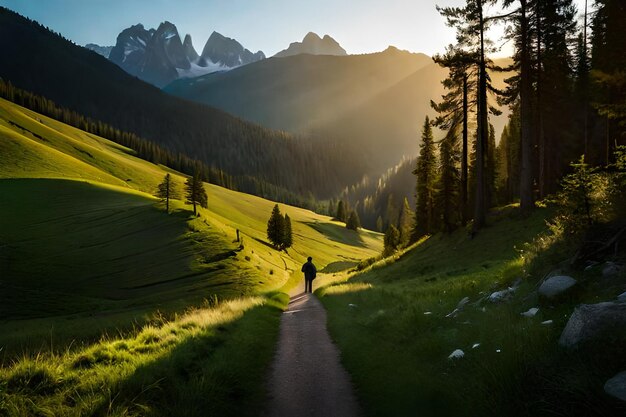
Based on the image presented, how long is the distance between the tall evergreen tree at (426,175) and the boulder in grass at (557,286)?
41006mm

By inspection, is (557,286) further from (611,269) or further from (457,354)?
(457,354)

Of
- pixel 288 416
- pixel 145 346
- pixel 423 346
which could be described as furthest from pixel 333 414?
pixel 145 346

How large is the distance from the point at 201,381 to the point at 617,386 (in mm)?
6857

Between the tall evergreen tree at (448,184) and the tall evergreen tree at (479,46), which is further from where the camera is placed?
the tall evergreen tree at (448,184)

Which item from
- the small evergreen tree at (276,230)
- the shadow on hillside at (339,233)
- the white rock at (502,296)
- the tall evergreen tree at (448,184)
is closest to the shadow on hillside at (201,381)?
the white rock at (502,296)

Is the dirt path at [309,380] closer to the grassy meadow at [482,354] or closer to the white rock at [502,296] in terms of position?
the grassy meadow at [482,354]

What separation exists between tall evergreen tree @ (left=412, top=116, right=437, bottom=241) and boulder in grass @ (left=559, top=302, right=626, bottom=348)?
44.0m

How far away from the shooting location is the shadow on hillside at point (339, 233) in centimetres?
16025

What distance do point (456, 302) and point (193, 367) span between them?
9130 mm

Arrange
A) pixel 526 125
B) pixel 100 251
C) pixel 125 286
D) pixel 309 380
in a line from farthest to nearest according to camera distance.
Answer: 1. pixel 100 251
2. pixel 125 286
3. pixel 526 125
4. pixel 309 380

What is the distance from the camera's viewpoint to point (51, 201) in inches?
3762

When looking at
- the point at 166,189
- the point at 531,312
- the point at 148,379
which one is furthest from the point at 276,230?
the point at 148,379

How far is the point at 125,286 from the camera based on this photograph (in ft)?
191

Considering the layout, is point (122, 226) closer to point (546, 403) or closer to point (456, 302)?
point (456, 302)
